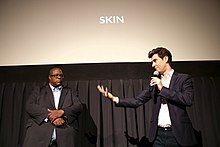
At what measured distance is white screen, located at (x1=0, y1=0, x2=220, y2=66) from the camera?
321 centimetres

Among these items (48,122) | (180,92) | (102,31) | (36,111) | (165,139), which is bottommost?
(165,139)

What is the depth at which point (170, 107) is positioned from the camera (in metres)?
2.02

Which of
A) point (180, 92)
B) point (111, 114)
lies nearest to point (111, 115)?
point (111, 114)

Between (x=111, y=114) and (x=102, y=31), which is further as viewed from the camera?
(x=102, y=31)

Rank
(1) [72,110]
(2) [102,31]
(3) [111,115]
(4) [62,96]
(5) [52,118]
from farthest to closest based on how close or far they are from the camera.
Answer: (2) [102,31]
(3) [111,115]
(4) [62,96]
(1) [72,110]
(5) [52,118]

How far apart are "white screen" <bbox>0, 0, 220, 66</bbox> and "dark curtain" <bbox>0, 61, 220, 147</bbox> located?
0.30 metres

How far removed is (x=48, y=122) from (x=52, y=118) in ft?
0.27

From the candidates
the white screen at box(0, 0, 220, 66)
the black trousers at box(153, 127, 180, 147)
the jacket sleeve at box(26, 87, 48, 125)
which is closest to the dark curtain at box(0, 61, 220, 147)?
the white screen at box(0, 0, 220, 66)

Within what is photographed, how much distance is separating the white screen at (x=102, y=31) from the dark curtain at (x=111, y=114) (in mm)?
303

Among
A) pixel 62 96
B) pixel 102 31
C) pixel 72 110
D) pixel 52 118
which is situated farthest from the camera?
pixel 102 31

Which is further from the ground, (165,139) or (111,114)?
(111,114)

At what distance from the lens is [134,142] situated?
3047mm

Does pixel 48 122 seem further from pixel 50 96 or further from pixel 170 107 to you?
pixel 170 107

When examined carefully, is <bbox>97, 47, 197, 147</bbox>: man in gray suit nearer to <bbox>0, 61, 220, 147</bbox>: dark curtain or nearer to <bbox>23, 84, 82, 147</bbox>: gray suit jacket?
<bbox>23, 84, 82, 147</bbox>: gray suit jacket
